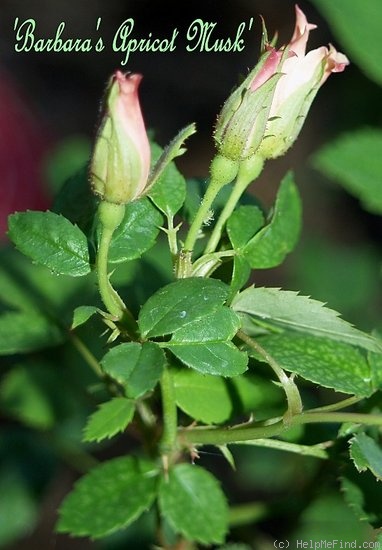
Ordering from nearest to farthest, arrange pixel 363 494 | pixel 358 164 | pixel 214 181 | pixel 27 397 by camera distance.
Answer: pixel 214 181
pixel 363 494
pixel 27 397
pixel 358 164

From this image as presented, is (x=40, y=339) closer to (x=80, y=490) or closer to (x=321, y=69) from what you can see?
(x=80, y=490)

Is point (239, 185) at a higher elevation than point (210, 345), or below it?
higher

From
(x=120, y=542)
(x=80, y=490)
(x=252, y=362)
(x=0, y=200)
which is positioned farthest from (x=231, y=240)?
(x=0, y=200)

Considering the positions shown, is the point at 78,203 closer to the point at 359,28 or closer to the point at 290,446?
the point at 290,446

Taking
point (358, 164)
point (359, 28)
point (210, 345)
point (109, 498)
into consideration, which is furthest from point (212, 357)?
point (359, 28)

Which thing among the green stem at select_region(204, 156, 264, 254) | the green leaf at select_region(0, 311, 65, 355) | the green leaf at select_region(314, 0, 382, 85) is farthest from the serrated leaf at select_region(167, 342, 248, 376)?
the green leaf at select_region(314, 0, 382, 85)

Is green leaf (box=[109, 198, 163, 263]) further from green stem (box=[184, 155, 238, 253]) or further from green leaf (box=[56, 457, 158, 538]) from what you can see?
green leaf (box=[56, 457, 158, 538])
